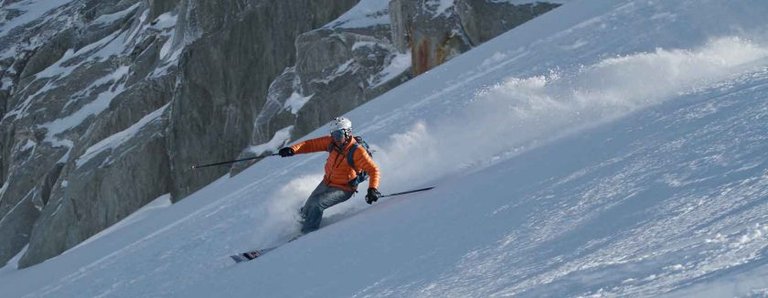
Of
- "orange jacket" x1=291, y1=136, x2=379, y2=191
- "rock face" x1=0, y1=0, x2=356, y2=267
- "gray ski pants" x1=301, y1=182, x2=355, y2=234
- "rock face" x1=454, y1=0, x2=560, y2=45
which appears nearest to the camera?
"orange jacket" x1=291, y1=136, x2=379, y2=191

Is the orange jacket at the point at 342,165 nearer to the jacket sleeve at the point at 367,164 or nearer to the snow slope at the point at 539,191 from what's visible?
the jacket sleeve at the point at 367,164

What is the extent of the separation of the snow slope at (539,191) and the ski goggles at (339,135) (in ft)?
2.99

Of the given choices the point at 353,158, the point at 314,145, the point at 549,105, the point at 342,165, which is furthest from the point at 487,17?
the point at 353,158

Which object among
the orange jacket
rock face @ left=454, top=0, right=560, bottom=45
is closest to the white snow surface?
rock face @ left=454, top=0, right=560, bottom=45

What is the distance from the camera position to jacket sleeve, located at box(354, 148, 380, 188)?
11.4m

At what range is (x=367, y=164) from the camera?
11594 mm

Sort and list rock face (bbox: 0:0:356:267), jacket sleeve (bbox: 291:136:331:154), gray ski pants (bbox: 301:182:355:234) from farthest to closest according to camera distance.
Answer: rock face (bbox: 0:0:356:267), jacket sleeve (bbox: 291:136:331:154), gray ski pants (bbox: 301:182:355:234)

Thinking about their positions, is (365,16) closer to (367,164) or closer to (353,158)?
(353,158)

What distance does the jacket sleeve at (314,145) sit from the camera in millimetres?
12367

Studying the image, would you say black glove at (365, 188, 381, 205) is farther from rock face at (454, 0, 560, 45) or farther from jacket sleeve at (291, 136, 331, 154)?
rock face at (454, 0, 560, 45)

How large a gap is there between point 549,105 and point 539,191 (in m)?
4.37

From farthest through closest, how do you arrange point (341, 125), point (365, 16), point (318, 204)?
point (365, 16) → point (318, 204) → point (341, 125)

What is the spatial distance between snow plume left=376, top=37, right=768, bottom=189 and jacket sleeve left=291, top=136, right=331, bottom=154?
42.3 inches

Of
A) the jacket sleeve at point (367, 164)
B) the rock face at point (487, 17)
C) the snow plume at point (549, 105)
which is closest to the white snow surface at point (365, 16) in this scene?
the rock face at point (487, 17)
